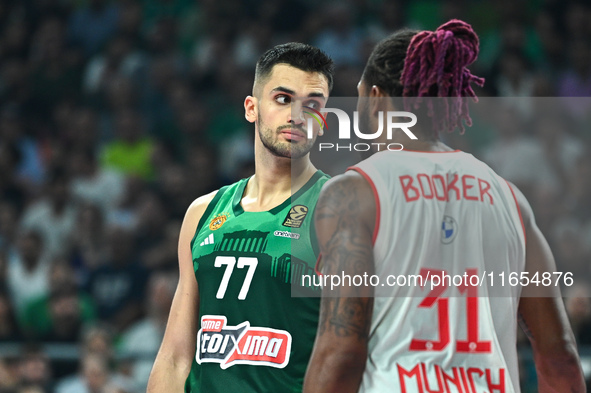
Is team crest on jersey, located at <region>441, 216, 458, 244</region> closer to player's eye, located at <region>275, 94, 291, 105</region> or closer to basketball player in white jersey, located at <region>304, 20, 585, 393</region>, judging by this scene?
basketball player in white jersey, located at <region>304, 20, 585, 393</region>

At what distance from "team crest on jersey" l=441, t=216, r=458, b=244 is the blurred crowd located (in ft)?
11.0

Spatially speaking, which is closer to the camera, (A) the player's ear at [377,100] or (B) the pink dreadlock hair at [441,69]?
(B) the pink dreadlock hair at [441,69]

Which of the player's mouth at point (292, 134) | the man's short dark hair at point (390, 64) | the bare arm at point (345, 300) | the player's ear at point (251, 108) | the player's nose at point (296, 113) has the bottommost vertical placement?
the bare arm at point (345, 300)

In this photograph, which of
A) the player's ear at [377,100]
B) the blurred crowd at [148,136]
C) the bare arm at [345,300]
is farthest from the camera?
the blurred crowd at [148,136]

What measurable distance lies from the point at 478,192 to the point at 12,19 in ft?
30.0

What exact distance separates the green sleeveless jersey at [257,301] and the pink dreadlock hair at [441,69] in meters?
0.86

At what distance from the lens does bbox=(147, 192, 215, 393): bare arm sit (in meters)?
3.47

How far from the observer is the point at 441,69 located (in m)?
2.57

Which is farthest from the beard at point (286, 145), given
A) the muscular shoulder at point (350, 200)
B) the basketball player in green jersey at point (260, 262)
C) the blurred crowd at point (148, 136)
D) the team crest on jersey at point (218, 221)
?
the blurred crowd at point (148, 136)

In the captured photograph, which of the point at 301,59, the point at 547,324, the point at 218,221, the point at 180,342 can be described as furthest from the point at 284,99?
the point at 547,324

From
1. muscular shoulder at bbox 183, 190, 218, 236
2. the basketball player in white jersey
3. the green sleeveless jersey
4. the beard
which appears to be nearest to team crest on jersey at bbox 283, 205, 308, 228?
the green sleeveless jersey

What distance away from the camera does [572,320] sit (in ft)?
18.1

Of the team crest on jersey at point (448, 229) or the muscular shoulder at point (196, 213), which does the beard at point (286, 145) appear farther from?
the team crest on jersey at point (448, 229)

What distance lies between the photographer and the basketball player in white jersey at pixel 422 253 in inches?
96.9
